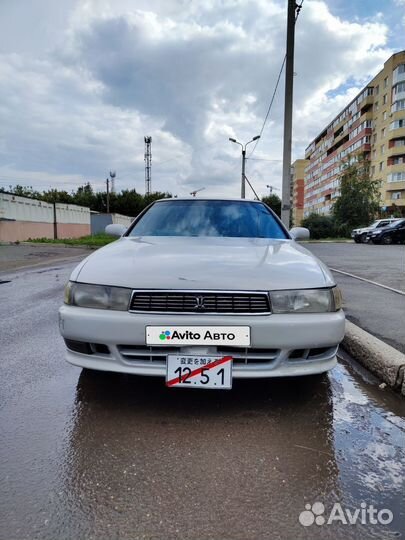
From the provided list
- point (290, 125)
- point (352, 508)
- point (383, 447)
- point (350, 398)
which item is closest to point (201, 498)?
point (352, 508)

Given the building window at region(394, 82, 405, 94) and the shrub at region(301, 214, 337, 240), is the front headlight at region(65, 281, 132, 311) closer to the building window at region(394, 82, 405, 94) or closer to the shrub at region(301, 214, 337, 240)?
the shrub at region(301, 214, 337, 240)

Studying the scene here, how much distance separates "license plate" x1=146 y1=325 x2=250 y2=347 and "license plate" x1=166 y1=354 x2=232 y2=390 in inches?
3.5

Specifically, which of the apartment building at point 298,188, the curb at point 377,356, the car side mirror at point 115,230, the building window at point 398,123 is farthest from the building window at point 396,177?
the apartment building at point 298,188

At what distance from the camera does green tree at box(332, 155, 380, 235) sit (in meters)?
37.2

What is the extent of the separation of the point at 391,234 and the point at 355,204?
14080 millimetres

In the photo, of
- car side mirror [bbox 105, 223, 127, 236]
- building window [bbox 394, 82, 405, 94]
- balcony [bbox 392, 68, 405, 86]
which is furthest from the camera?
building window [bbox 394, 82, 405, 94]

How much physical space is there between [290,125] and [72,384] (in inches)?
329

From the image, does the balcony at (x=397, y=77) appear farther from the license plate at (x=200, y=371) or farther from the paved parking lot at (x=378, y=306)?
the license plate at (x=200, y=371)

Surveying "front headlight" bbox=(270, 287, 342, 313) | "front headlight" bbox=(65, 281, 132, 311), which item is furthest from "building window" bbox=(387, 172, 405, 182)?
"front headlight" bbox=(65, 281, 132, 311)

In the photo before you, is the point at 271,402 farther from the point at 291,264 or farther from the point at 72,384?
the point at 72,384

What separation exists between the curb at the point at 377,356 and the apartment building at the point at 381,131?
45.9 m

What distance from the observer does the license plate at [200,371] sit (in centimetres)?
217

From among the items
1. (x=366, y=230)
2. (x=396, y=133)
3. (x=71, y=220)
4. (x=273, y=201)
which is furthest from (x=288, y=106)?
(x=273, y=201)

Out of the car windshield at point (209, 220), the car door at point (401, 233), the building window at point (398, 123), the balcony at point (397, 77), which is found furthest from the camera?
the building window at point (398, 123)
